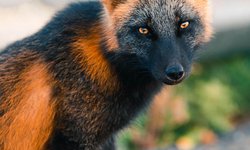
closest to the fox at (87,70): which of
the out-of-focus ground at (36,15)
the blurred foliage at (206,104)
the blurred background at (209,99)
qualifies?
the out-of-focus ground at (36,15)

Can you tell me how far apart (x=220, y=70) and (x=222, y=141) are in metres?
1.34

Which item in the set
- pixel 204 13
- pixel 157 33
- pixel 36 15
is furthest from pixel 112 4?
pixel 36 15

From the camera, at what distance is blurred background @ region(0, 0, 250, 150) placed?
34.2 feet

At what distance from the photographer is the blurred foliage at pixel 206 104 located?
11062 millimetres

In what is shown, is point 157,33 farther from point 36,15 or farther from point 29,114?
point 36,15

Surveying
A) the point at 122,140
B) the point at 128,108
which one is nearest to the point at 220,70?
the point at 122,140

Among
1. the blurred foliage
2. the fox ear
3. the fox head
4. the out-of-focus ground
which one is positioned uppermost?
the fox ear

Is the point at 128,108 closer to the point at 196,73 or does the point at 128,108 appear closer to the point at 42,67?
the point at 42,67

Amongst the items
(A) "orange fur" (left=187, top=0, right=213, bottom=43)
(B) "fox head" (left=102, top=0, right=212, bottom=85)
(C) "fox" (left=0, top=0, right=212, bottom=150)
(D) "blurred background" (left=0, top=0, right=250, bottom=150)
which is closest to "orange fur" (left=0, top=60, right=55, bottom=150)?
(C) "fox" (left=0, top=0, right=212, bottom=150)

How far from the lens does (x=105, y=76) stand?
21.1 feet

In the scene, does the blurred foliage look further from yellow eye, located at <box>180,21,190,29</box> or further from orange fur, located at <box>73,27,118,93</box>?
yellow eye, located at <box>180,21,190,29</box>

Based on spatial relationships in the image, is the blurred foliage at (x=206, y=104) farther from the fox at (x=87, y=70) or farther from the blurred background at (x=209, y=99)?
the fox at (x=87, y=70)

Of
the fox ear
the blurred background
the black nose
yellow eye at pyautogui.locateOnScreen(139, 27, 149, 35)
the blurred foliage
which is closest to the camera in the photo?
the black nose

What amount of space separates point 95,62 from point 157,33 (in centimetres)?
72
